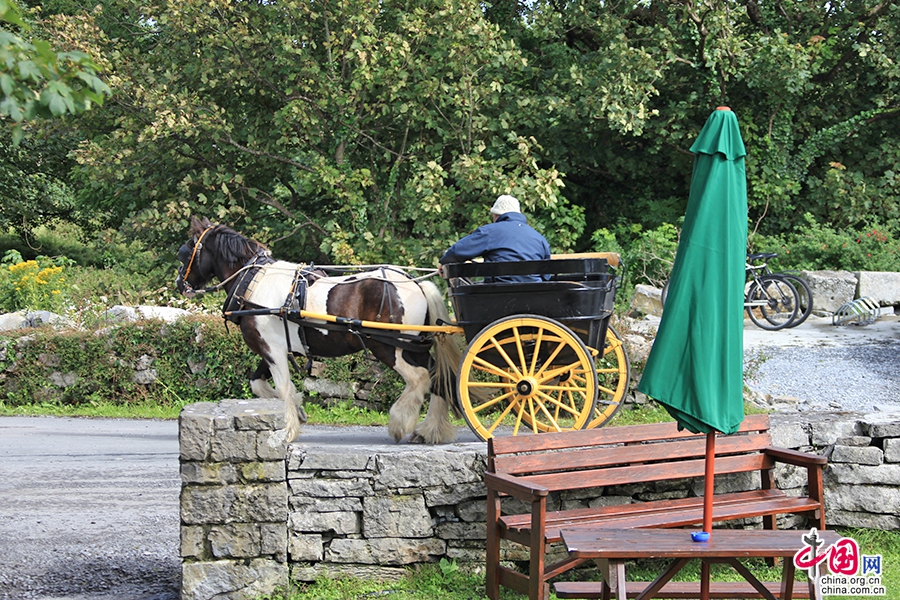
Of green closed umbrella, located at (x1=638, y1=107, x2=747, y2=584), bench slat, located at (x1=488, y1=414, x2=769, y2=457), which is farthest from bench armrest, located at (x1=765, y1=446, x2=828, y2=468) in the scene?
green closed umbrella, located at (x1=638, y1=107, x2=747, y2=584)

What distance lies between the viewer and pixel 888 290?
15195mm

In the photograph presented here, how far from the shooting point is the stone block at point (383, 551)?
16.4 ft

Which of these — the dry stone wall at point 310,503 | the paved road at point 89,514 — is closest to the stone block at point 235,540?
the dry stone wall at point 310,503

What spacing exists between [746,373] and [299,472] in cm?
697

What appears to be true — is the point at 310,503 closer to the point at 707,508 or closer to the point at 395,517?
the point at 395,517

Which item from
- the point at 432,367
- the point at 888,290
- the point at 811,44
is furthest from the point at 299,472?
the point at 811,44

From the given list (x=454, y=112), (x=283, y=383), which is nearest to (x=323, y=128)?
(x=454, y=112)

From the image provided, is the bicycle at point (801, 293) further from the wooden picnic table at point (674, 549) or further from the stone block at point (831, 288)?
the wooden picnic table at point (674, 549)

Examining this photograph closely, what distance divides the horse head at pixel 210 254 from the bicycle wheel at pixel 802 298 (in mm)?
9709

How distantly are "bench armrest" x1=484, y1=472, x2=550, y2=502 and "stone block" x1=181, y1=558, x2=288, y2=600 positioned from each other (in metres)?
1.24

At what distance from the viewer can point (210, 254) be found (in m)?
7.72

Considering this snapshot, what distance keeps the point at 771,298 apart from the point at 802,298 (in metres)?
0.97

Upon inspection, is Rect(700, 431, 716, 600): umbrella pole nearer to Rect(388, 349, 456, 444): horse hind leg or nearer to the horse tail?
the horse tail

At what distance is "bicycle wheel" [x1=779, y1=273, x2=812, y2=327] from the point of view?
14242mm
